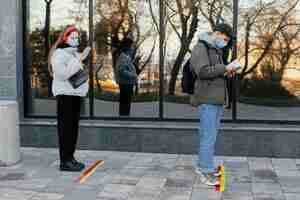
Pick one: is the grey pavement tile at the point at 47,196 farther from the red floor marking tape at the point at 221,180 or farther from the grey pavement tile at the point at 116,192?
the red floor marking tape at the point at 221,180

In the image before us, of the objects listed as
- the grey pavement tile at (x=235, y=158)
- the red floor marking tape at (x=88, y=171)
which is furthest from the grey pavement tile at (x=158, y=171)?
the grey pavement tile at (x=235, y=158)

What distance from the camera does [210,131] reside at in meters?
5.98

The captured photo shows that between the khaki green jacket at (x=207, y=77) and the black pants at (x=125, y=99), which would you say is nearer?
the khaki green jacket at (x=207, y=77)

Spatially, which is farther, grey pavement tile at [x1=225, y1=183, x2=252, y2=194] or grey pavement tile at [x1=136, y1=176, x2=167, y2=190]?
grey pavement tile at [x1=136, y1=176, x2=167, y2=190]

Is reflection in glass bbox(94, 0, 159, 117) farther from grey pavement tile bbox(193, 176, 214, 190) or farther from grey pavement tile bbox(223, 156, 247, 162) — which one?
grey pavement tile bbox(193, 176, 214, 190)

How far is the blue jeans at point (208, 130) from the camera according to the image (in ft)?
19.5

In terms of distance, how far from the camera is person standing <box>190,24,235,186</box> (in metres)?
5.76

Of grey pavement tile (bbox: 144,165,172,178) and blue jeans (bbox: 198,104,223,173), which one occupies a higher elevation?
blue jeans (bbox: 198,104,223,173)

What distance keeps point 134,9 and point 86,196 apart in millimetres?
3602

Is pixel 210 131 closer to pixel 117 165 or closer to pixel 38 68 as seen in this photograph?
pixel 117 165

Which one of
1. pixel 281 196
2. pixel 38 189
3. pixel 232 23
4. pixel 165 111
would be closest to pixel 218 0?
pixel 232 23

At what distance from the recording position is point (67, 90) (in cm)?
640

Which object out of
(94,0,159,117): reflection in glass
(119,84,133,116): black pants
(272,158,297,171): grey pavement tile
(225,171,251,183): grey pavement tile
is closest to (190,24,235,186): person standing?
(225,171,251,183): grey pavement tile

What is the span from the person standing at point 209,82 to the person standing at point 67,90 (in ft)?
4.87
